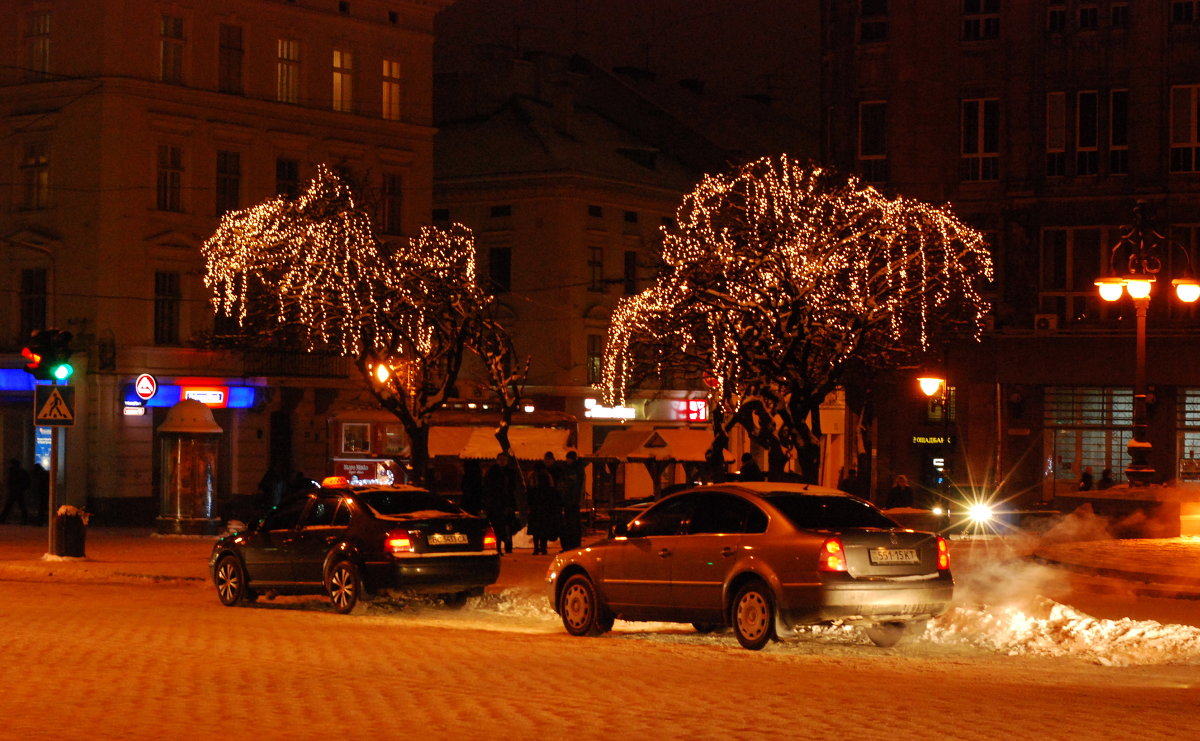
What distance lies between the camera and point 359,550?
1938 centimetres

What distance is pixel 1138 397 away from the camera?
96.8 ft

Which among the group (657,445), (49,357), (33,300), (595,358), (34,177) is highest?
(34,177)

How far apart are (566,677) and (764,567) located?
267cm

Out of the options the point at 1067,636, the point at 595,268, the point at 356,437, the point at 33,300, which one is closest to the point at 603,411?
the point at 595,268

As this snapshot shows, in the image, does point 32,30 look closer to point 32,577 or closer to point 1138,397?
point 32,577

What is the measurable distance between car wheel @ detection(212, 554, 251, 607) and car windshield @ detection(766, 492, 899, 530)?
819 cm

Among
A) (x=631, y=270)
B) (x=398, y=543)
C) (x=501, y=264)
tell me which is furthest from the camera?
(x=631, y=270)

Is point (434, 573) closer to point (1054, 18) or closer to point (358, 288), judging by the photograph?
point (358, 288)

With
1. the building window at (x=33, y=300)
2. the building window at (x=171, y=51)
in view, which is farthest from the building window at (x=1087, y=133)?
the building window at (x=33, y=300)

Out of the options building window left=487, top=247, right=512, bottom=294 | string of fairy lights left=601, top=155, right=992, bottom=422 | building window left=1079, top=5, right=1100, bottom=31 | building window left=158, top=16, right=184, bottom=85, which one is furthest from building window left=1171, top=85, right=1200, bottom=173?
building window left=158, top=16, right=184, bottom=85

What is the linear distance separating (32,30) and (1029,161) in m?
28.1

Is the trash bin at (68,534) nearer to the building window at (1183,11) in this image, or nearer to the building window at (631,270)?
the building window at (1183,11)

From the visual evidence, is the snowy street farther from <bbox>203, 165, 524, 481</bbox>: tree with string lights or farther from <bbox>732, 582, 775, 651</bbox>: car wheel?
<bbox>203, 165, 524, 481</bbox>: tree with string lights

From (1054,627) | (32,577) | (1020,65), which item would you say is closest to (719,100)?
(1020,65)
